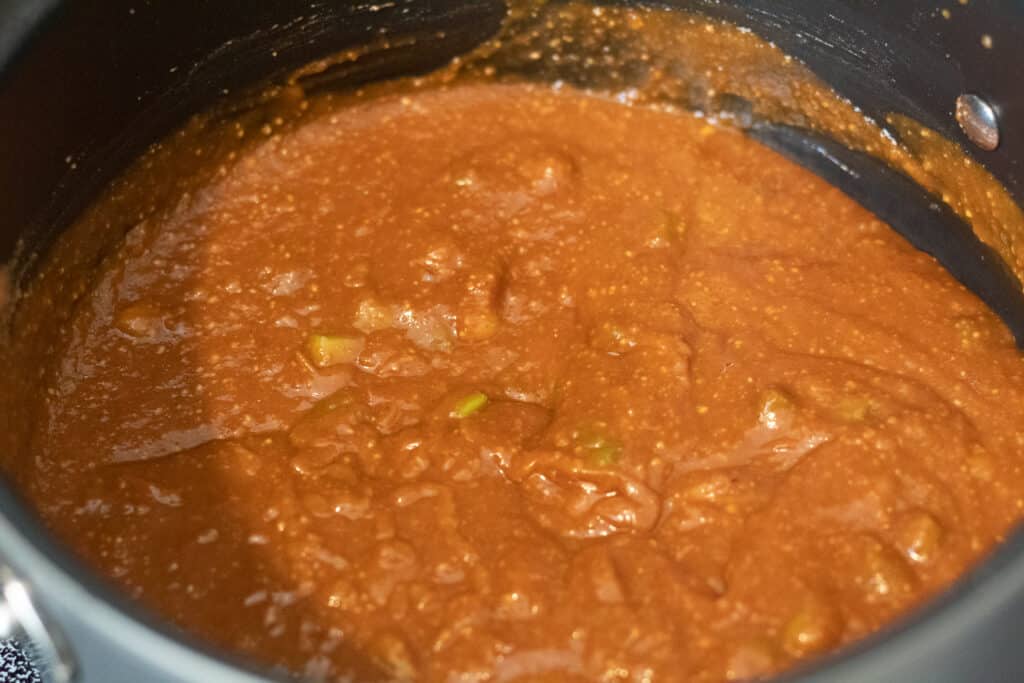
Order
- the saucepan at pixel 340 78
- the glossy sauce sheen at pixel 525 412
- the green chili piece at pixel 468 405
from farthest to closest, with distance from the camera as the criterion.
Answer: the green chili piece at pixel 468 405, the glossy sauce sheen at pixel 525 412, the saucepan at pixel 340 78

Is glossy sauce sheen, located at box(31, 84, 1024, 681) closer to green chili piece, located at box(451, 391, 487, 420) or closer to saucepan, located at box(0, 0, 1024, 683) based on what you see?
green chili piece, located at box(451, 391, 487, 420)

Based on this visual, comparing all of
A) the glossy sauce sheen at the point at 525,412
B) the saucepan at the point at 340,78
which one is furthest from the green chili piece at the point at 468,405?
the saucepan at the point at 340,78

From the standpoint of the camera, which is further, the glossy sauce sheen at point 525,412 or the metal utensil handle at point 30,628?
the glossy sauce sheen at point 525,412

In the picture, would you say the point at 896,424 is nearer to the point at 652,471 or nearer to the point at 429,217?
the point at 652,471

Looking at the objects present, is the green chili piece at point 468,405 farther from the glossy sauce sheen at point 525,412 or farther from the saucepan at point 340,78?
the saucepan at point 340,78

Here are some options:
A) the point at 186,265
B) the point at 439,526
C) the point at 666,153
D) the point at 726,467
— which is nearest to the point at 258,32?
the point at 186,265

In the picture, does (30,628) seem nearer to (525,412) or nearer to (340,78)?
(525,412)

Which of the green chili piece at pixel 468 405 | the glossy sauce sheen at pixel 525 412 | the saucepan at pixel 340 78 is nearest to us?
the saucepan at pixel 340 78

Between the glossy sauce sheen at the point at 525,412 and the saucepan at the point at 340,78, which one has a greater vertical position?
the saucepan at the point at 340,78
